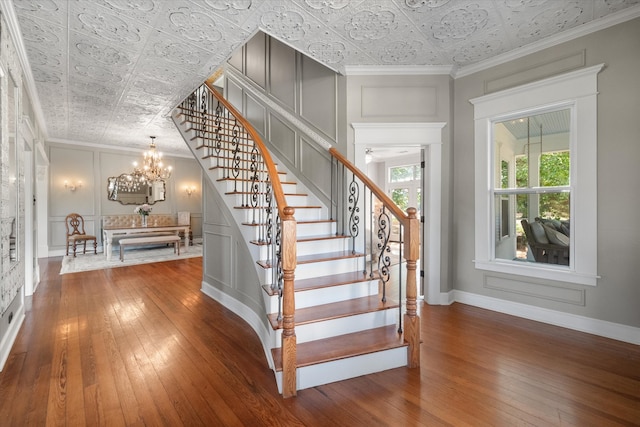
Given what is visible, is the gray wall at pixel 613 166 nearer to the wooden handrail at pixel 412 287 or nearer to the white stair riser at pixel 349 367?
the wooden handrail at pixel 412 287

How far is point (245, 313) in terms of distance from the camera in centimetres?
325

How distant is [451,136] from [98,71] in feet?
14.3

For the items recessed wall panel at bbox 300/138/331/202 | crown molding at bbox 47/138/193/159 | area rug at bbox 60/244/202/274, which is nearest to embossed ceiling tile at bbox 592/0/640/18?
recessed wall panel at bbox 300/138/331/202

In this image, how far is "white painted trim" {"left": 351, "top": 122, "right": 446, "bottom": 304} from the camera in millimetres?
3578

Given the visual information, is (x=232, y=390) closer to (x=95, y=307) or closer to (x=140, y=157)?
(x=95, y=307)

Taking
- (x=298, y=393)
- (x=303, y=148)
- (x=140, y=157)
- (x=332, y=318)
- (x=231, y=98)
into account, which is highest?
(x=231, y=98)

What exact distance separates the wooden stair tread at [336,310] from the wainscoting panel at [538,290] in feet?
5.32

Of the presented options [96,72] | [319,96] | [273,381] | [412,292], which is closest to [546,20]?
[319,96]

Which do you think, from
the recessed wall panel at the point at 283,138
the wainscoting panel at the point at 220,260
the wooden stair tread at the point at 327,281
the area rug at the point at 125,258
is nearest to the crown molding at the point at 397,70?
the recessed wall panel at the point at 283,138

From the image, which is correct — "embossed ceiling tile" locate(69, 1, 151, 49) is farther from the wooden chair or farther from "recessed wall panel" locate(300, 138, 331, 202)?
the wooden chair

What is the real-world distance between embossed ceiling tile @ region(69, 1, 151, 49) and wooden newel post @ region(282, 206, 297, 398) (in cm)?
233

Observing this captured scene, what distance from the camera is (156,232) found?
7656 millimetres

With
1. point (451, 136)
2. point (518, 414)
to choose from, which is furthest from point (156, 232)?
point (518, 414)

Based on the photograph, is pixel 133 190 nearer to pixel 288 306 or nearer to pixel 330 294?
pixel 330 294
